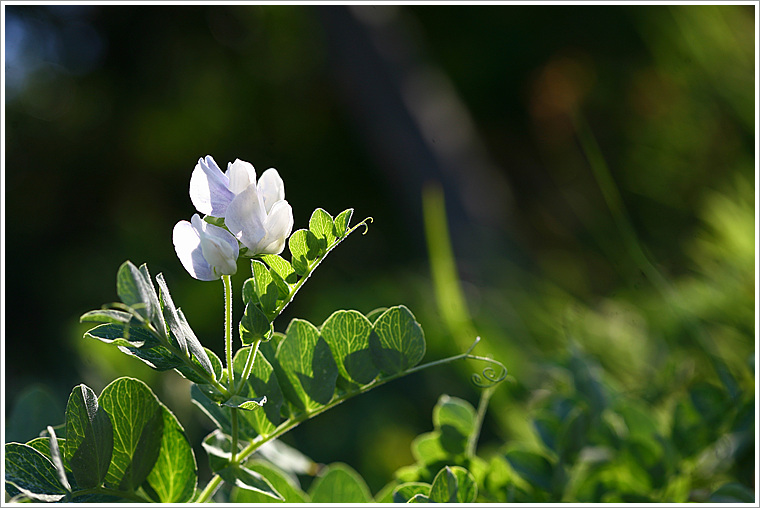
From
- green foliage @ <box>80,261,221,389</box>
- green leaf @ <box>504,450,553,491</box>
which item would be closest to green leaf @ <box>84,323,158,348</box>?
green foliage @ <box>80,261,221,389</box>

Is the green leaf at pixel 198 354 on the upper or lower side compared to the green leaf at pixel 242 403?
upper

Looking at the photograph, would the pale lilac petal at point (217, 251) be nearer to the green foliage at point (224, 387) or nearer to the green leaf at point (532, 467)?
the green foliage at point (224, 387)

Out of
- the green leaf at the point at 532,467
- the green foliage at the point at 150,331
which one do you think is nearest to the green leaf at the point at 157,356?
the green foliage at the point at 150,331

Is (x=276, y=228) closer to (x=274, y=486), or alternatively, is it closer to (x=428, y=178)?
(x=274, y=486)

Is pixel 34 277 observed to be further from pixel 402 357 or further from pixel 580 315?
pixel 402 357

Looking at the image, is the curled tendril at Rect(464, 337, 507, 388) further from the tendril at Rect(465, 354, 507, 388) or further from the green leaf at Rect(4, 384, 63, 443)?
the green leaf at Rect(4, 384, 63, 443)

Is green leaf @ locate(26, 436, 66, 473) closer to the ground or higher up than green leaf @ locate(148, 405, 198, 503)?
higher up

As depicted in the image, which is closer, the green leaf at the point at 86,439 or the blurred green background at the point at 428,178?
the green leaf at the point at 86,439

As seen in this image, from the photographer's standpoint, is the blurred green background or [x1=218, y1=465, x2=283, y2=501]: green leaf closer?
[x1=218, y1=465, x2=283, y2=501]: green leaf
